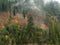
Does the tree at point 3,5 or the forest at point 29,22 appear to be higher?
the tree at point 3,5

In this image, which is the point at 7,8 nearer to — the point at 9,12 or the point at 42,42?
the point at 9,12

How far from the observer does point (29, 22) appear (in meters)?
3.17

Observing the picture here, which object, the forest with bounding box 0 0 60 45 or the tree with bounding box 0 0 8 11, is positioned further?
the tree with bounding box 0 0 8 11

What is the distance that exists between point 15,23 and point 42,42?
0.54 metres

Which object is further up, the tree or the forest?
the tree

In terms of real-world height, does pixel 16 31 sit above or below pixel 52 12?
below

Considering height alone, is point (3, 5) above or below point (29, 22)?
above

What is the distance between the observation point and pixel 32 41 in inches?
120

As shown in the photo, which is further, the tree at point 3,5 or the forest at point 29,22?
the tree at point 3,5

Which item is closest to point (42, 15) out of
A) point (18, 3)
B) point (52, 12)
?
point (52, 12)

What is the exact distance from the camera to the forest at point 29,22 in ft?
9.91

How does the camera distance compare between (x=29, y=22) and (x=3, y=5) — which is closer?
(x=29, y=22)

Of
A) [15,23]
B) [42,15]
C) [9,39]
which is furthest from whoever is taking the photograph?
[42,15]

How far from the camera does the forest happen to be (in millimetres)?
3020
